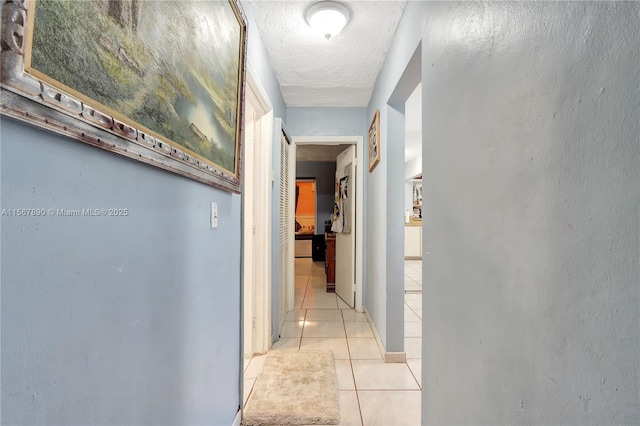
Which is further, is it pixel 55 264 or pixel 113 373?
pixel 113 373

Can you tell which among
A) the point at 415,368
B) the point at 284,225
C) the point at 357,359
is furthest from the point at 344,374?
the point at 284,225

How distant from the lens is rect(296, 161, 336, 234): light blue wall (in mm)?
6355

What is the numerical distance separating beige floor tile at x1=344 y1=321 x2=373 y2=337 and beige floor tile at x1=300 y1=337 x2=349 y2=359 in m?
0.16

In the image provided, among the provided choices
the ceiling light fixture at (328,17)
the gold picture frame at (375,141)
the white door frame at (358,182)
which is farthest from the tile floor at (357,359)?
the ceiling light fixture at (328,17)

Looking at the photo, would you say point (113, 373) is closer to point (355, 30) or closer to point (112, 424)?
point (112, 424)

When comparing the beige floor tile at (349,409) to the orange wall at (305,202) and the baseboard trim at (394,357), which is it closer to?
the baseboard trim at (394,357)

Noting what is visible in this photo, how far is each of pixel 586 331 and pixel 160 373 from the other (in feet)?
3.38

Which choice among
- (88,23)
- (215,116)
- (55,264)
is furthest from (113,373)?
(215,116)

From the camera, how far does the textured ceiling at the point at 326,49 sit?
63.6 inches

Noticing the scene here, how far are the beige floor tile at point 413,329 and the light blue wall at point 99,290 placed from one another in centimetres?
206

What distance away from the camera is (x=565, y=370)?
49 centimetres

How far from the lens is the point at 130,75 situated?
62cm

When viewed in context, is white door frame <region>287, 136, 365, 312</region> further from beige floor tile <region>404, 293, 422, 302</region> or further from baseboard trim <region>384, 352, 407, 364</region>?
baseboard trim <region>384, 352, 407, 364</region>

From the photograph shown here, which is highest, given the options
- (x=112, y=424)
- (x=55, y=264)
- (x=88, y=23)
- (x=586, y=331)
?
(x=88, y=23)
